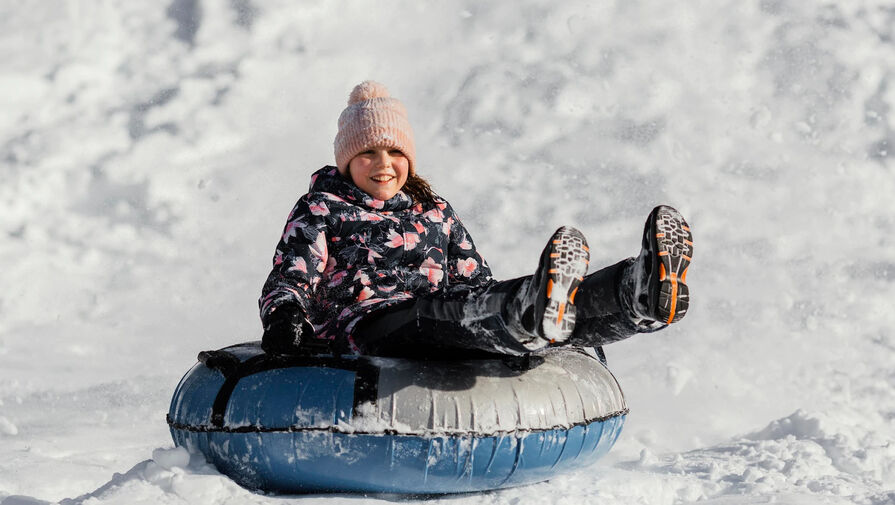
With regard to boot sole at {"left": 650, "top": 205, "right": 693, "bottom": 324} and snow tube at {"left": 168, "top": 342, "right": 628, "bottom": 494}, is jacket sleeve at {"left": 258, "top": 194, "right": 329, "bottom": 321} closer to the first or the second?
snow tube at {"left": 168, "top": 342, "right": 628, "bottom": 494}

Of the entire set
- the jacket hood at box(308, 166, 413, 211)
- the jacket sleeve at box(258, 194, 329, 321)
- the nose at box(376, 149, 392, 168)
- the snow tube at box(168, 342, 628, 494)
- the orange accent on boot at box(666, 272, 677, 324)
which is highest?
the nose at box(376, 149, 392, 168)

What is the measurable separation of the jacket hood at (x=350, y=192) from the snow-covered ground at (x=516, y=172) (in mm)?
2126

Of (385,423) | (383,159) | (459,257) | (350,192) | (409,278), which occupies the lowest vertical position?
(385,423)

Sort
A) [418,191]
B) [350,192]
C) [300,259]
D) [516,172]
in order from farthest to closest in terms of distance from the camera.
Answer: [516,172], [418,191], [350,192], [300,259]

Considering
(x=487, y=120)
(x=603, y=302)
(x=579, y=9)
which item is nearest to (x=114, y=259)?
(x=487, y=120)

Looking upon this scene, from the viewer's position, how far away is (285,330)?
2.21m

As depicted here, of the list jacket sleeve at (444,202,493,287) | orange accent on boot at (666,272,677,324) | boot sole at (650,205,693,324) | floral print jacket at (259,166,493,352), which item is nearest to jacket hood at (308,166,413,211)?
floral print jacket at (259,166,493,352)

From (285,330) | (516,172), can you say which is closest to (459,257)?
(285,330)

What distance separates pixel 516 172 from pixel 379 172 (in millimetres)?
4496

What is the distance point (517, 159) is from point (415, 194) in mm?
4473

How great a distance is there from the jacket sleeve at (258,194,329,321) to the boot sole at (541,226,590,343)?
82 centimetres

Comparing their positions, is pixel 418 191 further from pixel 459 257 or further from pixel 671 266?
pixel 671 266

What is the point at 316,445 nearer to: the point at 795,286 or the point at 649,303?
the point at 649,303

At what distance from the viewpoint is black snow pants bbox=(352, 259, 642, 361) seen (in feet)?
6.50
